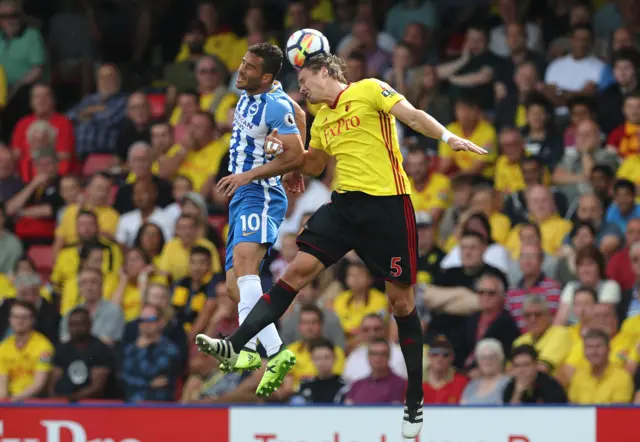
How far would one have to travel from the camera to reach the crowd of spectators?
1313cm

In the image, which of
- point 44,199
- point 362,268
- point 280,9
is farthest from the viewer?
point 280,9

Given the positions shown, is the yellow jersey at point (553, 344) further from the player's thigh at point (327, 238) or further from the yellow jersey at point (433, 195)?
the player's thigh at point (327, 238)

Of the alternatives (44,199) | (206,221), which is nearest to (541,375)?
(206,221)

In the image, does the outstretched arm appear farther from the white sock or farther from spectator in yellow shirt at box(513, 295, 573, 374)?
spectator in yellow shirt at box(513, 295, 573, 374)

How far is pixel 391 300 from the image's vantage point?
970cm

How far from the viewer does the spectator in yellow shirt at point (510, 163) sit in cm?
1480

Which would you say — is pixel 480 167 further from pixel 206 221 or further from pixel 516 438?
pixel 516 438

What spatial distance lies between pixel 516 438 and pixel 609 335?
1.85 m

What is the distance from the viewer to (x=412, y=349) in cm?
982

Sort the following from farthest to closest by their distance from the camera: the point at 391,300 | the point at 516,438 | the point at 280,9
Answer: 1. the point at 280,9
2. the point at 516,438
3. the point at 391,300

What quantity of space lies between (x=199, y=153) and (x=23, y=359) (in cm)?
317

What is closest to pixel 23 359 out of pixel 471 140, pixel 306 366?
pixel 306 366

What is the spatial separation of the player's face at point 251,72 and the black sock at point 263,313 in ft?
4.32

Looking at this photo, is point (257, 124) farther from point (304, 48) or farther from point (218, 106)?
point (218, 106)
